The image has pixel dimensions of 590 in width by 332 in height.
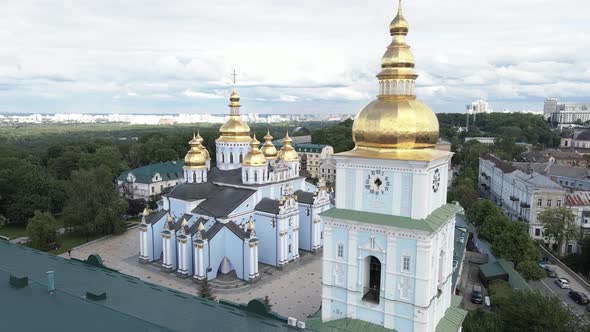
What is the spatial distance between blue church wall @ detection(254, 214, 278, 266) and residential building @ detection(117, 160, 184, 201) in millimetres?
24163

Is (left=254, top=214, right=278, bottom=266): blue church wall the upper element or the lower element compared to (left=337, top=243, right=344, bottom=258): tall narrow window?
lower

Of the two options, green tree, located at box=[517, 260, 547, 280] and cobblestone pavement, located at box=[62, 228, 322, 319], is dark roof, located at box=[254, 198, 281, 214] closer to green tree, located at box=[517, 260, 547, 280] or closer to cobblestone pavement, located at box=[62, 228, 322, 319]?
cobblestone pavement, located at box=[62, 228, 322, 319]

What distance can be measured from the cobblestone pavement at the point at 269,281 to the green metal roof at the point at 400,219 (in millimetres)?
13807

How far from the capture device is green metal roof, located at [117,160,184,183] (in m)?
52.1

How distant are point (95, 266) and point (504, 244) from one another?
24.1 metres

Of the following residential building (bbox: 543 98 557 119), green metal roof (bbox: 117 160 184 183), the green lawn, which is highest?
residential building (bbox: 543 98 557 119)

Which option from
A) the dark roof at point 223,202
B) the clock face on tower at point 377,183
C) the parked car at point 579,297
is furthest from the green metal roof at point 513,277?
the dark roof at point 223,202

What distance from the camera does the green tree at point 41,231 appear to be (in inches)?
1212

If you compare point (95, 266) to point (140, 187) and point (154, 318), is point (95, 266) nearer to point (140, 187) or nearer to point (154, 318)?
point (154, 318)

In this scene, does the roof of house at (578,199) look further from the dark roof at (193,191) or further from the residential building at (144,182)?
the residential building at (144,182)

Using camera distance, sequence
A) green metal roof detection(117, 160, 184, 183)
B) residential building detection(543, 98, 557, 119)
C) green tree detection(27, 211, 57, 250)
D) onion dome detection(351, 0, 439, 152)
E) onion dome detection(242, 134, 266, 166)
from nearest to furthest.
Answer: onion dome detection(351, 0, 439, 152) < onion dome detection(242, 134, 266, 166) < green tree detection(27, 211, 57, 250) < green metal roof detection(117, 160, 184, 183) < residential building detection(543, 98, 557, 119)

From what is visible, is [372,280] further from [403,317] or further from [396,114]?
[396,114]

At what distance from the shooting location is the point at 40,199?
40.3m

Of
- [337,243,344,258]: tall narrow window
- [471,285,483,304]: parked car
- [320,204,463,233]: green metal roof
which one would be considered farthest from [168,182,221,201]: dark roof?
[320,204,463,233]: green metal roof
